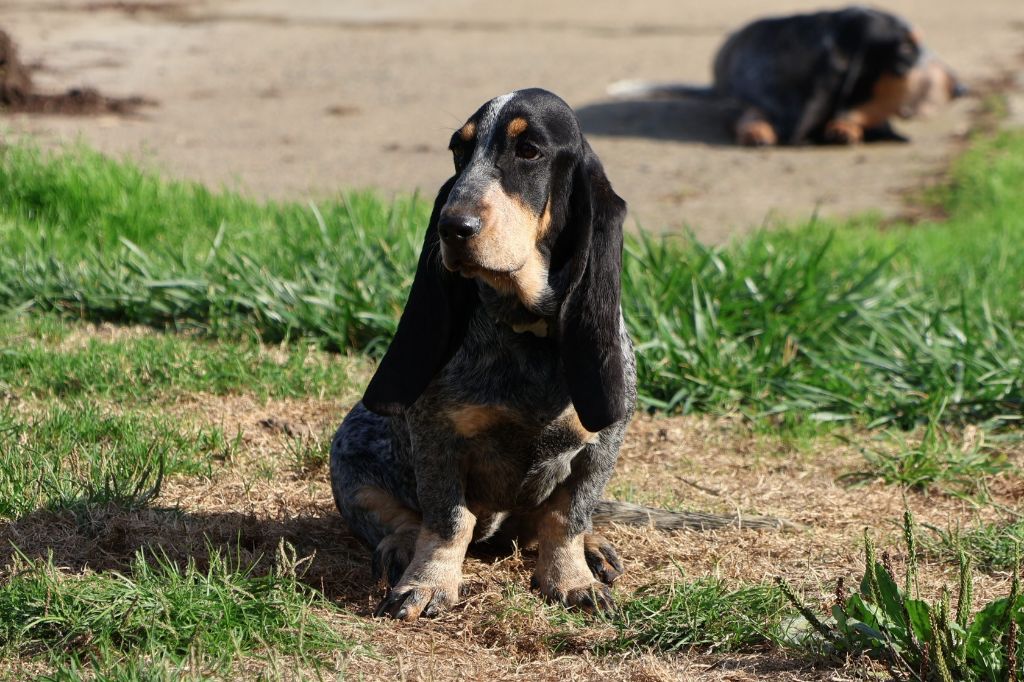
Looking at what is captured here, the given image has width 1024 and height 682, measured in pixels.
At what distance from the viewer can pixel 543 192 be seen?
11.6ft

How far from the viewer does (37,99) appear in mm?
10242

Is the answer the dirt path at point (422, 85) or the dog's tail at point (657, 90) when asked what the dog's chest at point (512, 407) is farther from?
the dog's tail at point (657, 90)

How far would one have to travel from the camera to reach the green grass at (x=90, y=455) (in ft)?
13.8

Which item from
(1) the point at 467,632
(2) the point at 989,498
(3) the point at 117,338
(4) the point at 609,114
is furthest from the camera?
(4) the point at 609,114

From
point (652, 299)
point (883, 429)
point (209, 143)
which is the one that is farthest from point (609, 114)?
point (883, 429)

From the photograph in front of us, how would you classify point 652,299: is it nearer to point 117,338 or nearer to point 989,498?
point 989,498

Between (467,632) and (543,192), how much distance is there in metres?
1.25

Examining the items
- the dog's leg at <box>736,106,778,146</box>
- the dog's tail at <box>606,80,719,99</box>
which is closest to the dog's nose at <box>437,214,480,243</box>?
the dog's leg at <box>736,106,778,146</box>

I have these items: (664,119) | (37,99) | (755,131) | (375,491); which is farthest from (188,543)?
(664,119)

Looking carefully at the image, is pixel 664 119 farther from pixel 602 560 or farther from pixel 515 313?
pixel 515 313

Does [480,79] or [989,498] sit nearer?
[989,498]

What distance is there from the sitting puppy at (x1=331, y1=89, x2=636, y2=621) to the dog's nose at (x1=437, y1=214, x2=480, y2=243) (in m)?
0.05

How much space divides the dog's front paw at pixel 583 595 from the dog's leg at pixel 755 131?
779 cm

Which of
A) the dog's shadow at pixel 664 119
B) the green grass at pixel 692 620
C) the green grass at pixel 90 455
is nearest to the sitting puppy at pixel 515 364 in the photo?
the green grass at pixel 692 620
